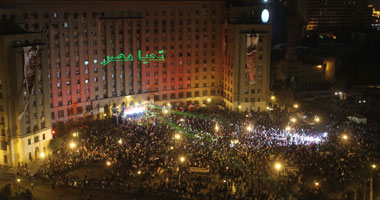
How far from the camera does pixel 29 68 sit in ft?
179

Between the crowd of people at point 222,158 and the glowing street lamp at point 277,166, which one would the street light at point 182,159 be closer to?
the crowd of people at point 222,158

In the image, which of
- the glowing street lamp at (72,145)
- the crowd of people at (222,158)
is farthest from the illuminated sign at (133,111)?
the glowing street lamp at (72,145)

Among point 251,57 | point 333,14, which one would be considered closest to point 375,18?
point 333,14

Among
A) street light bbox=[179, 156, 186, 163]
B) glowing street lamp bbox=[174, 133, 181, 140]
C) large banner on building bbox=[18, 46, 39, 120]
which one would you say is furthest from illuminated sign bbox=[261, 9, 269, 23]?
large banner on building bbox=[18, 46, 39, 120]

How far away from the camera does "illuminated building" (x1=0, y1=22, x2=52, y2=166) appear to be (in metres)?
52.8

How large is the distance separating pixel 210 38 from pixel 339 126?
29968mm

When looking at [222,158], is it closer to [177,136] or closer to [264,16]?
[177,136]

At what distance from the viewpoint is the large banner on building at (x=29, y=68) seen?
5381 centimetres

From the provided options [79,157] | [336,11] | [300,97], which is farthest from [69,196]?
[336,11]

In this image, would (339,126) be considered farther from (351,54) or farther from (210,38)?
(351,54)

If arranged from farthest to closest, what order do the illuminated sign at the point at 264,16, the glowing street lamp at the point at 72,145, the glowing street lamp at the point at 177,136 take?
the illuminated sign at the point at 264,16 → the glowing street lamp at the point at 177,136 → the glowing street lamp at the point at 72,145

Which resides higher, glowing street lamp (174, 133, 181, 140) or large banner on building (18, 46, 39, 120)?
large banner on building (18, 46, 39, 120)

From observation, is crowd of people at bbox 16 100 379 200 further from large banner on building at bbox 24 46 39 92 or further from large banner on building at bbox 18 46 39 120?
large banner on building at bbox 24 46 39 92

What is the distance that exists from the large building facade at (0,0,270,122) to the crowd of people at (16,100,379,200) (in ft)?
31.5
